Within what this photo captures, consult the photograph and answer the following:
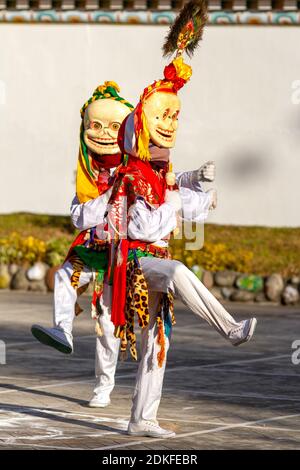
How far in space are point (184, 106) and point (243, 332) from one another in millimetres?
12148

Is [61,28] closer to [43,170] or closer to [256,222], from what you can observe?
[43,170]

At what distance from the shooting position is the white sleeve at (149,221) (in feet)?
28.0

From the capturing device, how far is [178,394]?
34.4ft

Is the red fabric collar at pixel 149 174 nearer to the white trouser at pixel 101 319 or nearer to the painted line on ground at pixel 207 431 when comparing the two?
the white trouser at pixel 101 319

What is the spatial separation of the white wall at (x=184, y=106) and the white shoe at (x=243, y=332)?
11.5 m

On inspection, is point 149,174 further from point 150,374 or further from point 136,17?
point 136,17

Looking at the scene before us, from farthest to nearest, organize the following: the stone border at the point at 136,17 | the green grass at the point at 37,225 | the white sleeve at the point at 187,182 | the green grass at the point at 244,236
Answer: the stone border at the point at 136,17, the green grass at the point at 37,225, the green grass at the point at 244,236, the white sleeve at the point at 187,182

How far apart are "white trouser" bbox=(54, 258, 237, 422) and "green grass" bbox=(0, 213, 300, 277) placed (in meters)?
8.02

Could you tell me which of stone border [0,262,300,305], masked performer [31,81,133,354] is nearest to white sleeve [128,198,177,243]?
masked performer [31,81,133,354]

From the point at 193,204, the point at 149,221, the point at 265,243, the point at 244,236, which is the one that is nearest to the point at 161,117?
the point at 193,204

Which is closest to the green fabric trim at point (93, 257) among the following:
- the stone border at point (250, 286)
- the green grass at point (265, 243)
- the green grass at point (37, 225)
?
the stone border at point (250, 286)

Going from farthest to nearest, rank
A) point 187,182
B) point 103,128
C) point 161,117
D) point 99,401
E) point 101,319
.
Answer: point 103,128 < point 99,401 < point 101,319 < point 187,182 < point 161,117

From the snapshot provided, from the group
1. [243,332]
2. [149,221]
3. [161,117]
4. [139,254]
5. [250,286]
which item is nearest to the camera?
[243,332]

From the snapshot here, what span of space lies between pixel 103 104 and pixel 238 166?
982 cm
